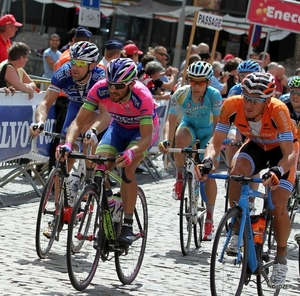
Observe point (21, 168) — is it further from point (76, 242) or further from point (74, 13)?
point (74, 13)

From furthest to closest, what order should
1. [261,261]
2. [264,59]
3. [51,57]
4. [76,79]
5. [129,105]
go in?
[264,59] → [51,57] → [76,79] → [129,105] → [261,261]

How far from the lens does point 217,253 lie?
7.12 meters

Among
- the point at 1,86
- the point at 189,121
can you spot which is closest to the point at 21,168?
the point at 1,86

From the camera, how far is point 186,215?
10.1 meters

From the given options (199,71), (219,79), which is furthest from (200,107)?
(219,79)

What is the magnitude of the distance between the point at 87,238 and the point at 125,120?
1.20 metres

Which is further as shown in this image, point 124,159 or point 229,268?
point 124,159

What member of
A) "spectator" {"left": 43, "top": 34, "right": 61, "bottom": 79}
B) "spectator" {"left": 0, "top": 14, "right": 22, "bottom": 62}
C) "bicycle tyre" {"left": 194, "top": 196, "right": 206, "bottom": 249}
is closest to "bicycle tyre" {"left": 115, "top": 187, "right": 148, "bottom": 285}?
"bicycle tyre" {"left": 194, "top": 196, "right": 206, "bottom": 249}

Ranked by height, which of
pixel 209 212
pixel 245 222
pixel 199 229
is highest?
pixel 245 222

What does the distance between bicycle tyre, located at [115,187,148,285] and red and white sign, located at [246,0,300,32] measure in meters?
13.4

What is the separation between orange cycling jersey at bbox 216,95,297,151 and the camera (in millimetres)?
7664

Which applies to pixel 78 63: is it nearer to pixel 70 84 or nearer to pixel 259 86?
pixel 70 84

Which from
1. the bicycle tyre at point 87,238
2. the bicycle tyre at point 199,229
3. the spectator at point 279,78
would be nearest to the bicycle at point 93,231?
the bicycle tyre at point 87,238

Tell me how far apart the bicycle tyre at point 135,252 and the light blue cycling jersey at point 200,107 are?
2.45 m
